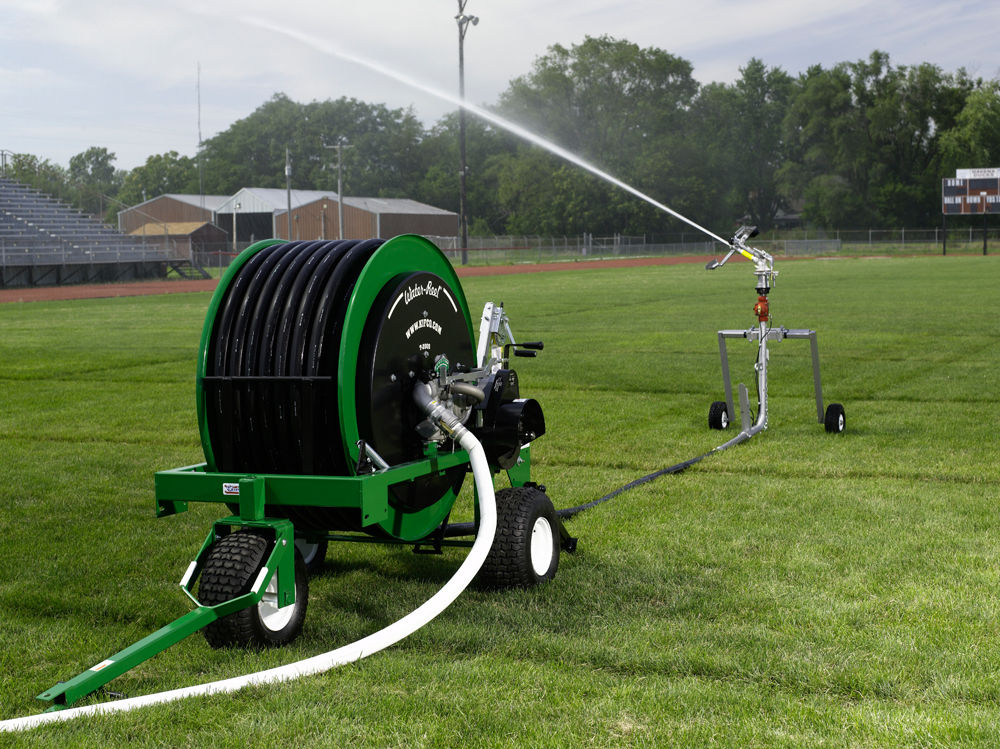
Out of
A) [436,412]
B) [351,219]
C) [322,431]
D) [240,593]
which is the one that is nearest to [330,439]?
[322,431]

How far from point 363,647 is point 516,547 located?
1.07 m

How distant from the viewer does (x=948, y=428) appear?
938 centimetres

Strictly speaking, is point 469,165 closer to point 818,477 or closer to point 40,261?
point 40,261

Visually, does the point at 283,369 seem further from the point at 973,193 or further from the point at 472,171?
the point at 472,171

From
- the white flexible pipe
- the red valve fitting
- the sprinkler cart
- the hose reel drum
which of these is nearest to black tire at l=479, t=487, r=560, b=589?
the sprinkler cart

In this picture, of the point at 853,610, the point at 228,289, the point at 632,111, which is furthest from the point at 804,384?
the point at 632,111

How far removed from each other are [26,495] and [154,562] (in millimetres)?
2184

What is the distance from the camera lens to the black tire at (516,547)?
4906 mm

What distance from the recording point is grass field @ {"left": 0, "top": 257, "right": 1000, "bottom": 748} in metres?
3.57

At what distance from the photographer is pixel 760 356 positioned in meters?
9.42

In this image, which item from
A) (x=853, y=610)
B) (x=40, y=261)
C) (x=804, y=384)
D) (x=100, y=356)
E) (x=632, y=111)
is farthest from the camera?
(x=632, y=111)

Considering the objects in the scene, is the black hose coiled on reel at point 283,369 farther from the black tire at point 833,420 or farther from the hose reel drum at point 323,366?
the black tire at point 833,420

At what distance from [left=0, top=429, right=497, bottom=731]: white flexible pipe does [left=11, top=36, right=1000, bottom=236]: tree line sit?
264ft

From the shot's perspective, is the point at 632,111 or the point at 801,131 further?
the point at 801,131
